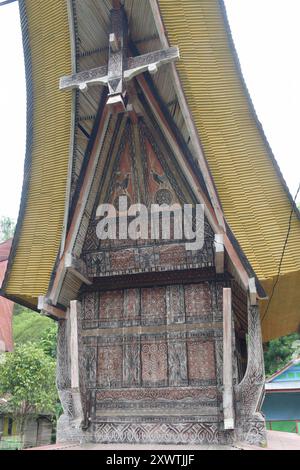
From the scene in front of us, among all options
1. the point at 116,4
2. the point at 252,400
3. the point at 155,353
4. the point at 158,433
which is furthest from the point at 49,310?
the point at 116,4

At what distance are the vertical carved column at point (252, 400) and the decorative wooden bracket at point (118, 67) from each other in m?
4.01

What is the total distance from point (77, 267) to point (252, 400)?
3.32 m

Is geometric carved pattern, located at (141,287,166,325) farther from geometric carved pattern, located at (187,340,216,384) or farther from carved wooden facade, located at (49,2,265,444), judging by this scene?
geometric carved pattern, located at (187,340,216,384)

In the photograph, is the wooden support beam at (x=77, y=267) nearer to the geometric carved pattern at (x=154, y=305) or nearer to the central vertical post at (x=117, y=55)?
the geometric carved pattern at (x=154, y=305)

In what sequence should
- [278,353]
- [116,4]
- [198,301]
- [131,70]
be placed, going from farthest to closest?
[278,353]
[198,301]
[116,4]
[131,70]

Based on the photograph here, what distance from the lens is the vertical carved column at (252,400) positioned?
5562 millimetres

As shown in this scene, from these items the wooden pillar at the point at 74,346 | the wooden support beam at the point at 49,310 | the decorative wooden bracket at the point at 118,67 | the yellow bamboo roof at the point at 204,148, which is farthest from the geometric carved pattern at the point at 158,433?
the decorative wooden bracket at the point at 118,67

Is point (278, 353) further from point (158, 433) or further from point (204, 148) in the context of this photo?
point (204, 148)

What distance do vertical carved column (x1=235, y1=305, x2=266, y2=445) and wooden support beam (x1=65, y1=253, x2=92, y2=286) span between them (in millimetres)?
2912

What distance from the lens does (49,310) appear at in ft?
22.2

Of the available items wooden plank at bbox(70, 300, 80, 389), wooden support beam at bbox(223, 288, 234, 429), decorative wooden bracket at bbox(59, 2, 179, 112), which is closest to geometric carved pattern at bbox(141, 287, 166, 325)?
wooden plank at bbox(70, 300, 80, 389)

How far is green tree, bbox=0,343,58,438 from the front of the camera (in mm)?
17141

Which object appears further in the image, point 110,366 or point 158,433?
point 110,366

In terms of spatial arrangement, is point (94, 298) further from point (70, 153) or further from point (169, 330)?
point (70, 153)
